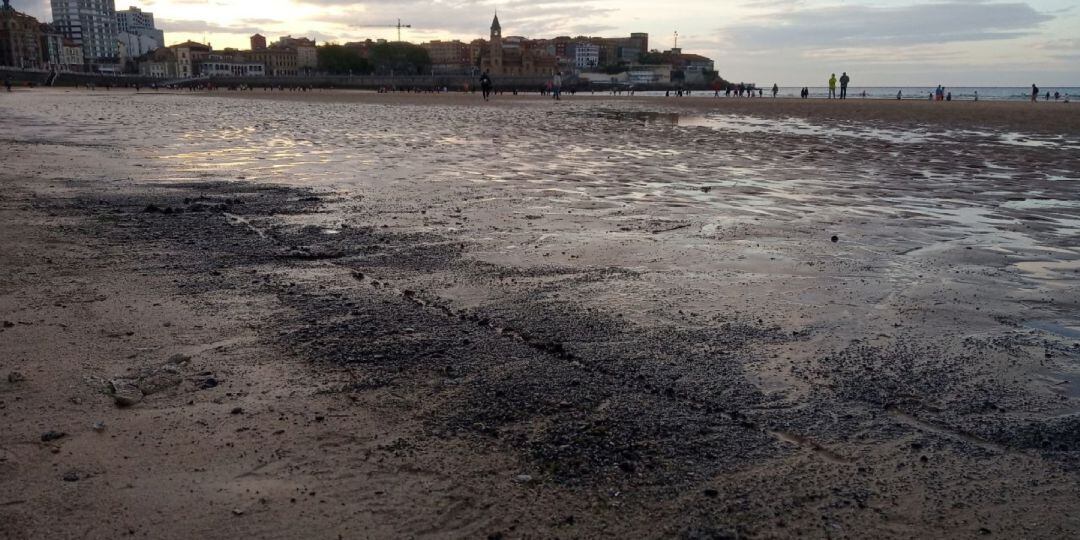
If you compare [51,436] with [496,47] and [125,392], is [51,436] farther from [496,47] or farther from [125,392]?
[496,47]

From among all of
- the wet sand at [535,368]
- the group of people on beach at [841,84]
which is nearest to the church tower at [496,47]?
the group of people on beach at [841,84]

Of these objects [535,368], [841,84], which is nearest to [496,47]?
[841,84]

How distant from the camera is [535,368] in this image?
3.42m

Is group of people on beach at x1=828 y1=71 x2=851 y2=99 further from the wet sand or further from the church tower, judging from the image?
the church tower

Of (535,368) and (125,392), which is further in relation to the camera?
(535,368)

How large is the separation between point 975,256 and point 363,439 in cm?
536

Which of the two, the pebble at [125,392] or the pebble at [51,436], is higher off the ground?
the pebble at [125,392]

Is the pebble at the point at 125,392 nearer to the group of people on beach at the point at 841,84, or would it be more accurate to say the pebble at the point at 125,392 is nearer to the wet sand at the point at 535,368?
the wet sand at the point at 535,368

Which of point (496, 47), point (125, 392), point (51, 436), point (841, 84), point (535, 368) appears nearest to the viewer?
point (51, 436)

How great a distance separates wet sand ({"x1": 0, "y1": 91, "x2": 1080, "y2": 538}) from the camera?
230cm

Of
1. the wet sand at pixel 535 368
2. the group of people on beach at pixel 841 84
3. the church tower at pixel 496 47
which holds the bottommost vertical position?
the wet sand at pixel 535 368

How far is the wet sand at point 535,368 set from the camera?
2.30 m

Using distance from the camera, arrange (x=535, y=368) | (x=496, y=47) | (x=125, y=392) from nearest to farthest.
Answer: (x=125, y=392) < (x=535, y=368) < (x=496, y=47)

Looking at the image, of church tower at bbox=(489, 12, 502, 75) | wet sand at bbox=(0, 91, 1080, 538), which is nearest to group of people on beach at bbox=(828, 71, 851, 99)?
wet sand at bbox=(0, 91, 1080, 538)
